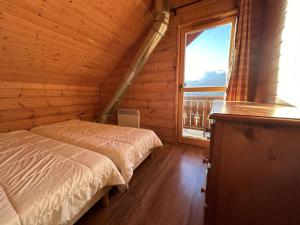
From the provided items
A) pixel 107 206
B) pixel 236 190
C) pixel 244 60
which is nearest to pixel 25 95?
pixel 107 206

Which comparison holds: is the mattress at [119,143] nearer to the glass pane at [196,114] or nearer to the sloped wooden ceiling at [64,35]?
the sloped wooden ceiling at [64,35]

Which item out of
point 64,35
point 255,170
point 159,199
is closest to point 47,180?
point 159,199

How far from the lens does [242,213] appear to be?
2.26ft

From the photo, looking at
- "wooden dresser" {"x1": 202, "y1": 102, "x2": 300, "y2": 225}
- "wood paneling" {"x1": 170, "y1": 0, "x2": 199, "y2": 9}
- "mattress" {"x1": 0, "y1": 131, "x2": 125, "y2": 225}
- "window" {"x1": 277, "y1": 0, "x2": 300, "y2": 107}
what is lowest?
"mattress" {"x1": 0, "y1": 131, "x2": 125, "y2": 225}

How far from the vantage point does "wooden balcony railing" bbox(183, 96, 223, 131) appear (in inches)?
124

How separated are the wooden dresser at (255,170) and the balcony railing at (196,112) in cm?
247

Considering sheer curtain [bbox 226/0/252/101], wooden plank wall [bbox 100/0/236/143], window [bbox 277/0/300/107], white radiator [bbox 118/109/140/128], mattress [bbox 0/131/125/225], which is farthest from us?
white radiator [bbox 118/109/140/128]

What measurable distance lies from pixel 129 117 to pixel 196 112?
5.35ft

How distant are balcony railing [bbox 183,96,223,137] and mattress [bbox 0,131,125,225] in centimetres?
239

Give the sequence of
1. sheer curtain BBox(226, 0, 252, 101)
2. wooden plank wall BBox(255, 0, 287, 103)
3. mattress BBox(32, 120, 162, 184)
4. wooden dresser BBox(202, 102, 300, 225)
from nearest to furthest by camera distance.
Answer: wooden dresser BBox(202, 102, 300, 225) → mattress BBox(32, 120, 162, 184) → wooden plank wall BBox(255, 0, 287, 103) → sheer curtain BBox(226, 0, 252, 101)

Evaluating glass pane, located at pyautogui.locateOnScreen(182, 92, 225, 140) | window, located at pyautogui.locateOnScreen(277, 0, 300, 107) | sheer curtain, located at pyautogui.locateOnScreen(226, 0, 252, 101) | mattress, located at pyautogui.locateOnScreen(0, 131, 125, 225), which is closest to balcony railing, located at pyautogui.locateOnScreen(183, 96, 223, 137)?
glass pane, located at pyautogui.locateOnScreen(182, 92, 225, 140)

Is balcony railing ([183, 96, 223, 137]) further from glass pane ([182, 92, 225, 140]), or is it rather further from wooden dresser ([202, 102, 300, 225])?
wooden dresser ([202, 102, 300, 225])

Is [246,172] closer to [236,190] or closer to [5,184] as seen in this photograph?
[236,190]

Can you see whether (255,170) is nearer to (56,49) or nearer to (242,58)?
(242,58)
